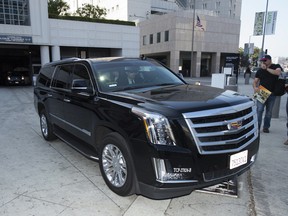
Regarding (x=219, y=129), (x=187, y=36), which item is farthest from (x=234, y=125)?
(x=187, y=36)

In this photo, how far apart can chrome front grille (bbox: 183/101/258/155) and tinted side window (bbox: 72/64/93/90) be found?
191 centimetres

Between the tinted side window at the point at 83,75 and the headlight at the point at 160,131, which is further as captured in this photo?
the tinted side window at the point at 83,75

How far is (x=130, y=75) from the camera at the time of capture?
173 inches

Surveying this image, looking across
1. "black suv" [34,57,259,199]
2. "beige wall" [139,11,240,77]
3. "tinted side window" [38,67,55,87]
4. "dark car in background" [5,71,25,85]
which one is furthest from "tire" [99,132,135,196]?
"beige wall" [139,11,240,77]

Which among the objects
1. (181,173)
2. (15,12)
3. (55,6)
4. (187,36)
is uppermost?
(55,6)

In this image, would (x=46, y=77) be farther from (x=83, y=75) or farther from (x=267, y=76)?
(x=267, y=76)

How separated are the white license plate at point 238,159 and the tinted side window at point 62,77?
3.20m

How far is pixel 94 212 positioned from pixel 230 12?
80.7 m

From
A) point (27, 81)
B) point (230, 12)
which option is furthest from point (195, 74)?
point (230, 12)

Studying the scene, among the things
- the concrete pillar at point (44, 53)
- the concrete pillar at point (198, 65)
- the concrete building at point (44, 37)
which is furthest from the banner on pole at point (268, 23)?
the concrete pillar at point (44, 53)

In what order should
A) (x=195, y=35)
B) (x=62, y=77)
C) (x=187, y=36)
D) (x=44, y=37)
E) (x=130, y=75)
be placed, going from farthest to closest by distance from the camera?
(x=195, y=35), (x=187, y=36), (x=44, y=37), (x=62, y=77), (x=130, y=75)

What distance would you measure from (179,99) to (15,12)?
23.4m

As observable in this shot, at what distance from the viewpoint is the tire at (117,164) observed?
321 cm

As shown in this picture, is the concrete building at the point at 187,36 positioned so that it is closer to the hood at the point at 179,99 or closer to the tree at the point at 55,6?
the tree at the point at 55,6
